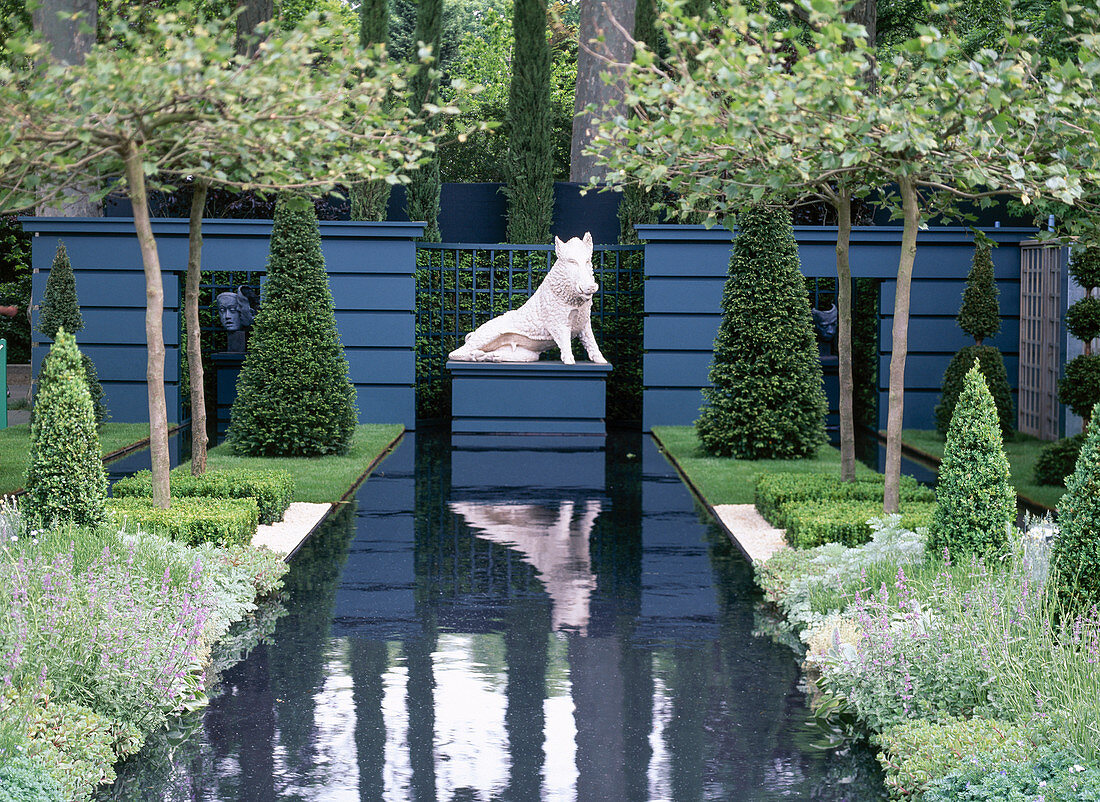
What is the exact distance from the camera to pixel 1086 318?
1291cm

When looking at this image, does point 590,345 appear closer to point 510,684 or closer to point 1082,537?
point 510,684

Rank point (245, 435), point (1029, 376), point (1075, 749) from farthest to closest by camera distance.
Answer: point (1029, 376) → point (245, 435) → point (1075, 749)

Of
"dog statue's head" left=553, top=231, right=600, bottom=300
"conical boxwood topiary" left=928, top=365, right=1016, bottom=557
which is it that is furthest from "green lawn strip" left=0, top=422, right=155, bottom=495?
"conical boxwood topiary" left=928, top=365, right=1016, bottom=557

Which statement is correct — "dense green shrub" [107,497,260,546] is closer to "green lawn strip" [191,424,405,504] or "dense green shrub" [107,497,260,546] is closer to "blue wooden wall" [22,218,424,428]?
"green lawn strip" [191,424,405,504]

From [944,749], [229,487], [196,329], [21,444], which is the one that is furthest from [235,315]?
[944,749]

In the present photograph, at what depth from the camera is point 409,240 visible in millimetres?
18500

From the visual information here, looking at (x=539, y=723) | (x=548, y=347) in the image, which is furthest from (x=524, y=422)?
(x=539, y=723)

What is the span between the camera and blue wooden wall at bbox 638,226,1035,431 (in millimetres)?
17891

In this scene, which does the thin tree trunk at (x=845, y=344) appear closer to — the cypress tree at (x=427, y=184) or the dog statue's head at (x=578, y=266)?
the dog statue's head at (x=578, y=266)

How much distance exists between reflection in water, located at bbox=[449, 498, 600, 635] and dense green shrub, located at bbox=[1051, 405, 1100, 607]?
2759mm

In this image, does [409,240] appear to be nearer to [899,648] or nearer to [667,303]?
[667,303]

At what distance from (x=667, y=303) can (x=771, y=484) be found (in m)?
7.98

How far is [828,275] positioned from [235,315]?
9041 mm

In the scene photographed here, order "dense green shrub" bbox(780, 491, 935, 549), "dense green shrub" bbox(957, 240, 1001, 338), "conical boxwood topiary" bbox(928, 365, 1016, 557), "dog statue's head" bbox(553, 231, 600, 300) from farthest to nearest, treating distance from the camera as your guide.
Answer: "dog statue's head" bbox(553, 231, 600, 300), "dense green shrub" bbox(957, 240, 1001, 338), "dense green shrub" bbox(780, 491, 935, 549), "conical boxwood topiary" bbox(928, 365, 1016, 557)
